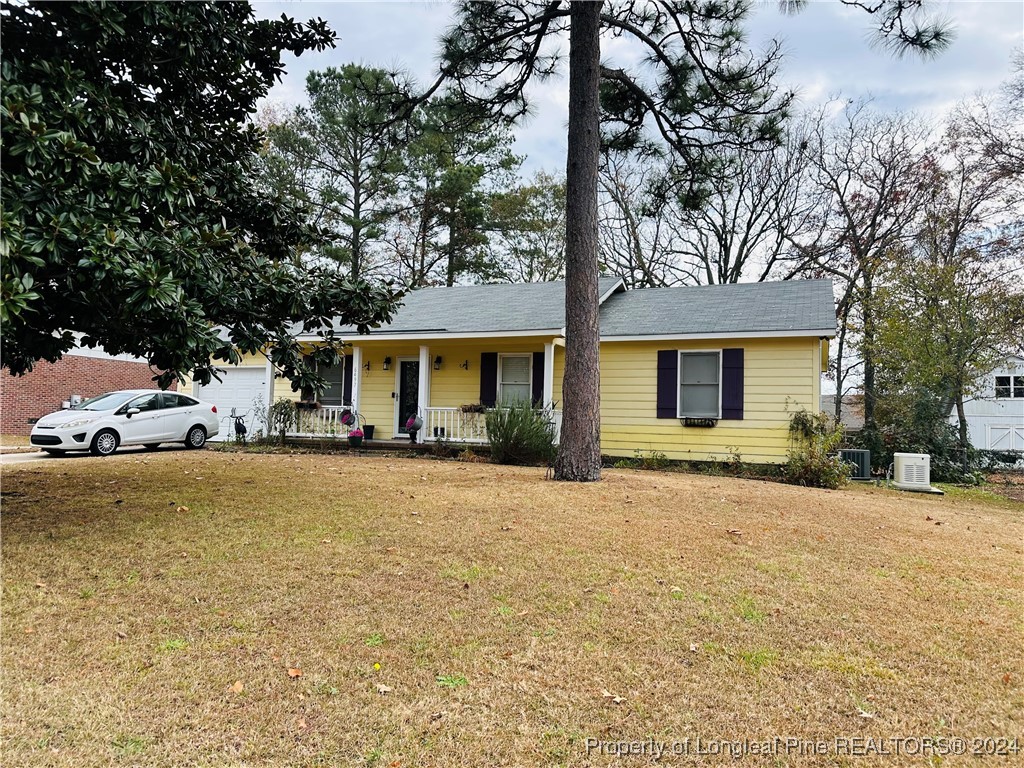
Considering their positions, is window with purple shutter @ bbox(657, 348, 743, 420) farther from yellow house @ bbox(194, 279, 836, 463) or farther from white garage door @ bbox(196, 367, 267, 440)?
white garage door @ bbox(196, 367, 267, 440)

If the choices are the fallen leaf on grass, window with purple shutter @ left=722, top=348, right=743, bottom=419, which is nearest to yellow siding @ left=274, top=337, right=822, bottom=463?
window with purple shutter @ left=722, top=348, right=743, bottom=419

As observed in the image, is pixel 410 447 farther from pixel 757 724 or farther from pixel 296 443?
pixel 757 724

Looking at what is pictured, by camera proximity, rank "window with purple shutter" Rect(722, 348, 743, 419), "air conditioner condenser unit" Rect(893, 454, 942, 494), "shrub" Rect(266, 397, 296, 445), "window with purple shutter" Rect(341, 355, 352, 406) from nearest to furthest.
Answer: "air conditioner condenser unit" Rect(893, 454, 942, 494)
"window with purple shutter" Rect(722, 348, 743, 419)
"shrub" Rect(266, 397, 296, 445)
"window with purple shutter" Rect(341, 355, 352, 406)

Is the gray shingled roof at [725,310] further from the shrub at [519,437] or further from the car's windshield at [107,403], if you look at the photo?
the car's windshield at [107,403]

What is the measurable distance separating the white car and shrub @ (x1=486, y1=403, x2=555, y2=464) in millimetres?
7350

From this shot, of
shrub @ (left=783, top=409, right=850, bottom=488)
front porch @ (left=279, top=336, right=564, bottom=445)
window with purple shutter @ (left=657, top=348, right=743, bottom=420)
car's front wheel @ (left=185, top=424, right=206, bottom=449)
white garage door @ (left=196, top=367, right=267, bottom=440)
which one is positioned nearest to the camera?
shrub @ (left=783, top=409, right=850, bottom=488)

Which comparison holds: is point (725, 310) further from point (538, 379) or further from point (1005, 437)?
point (1005, 437)

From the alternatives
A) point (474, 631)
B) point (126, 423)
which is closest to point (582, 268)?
point (474, 631)

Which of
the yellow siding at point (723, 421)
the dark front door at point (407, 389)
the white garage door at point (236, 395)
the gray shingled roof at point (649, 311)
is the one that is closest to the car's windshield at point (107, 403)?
the white garage door at point (236, 395)

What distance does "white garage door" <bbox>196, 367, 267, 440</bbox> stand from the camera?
15.3 meters

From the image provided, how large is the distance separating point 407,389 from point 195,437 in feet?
16.2

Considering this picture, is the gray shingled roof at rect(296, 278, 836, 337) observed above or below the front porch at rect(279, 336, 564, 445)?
above

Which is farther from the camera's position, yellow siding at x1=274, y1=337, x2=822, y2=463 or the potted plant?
the potted plant

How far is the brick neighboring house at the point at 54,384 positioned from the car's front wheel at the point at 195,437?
462 centimetres
